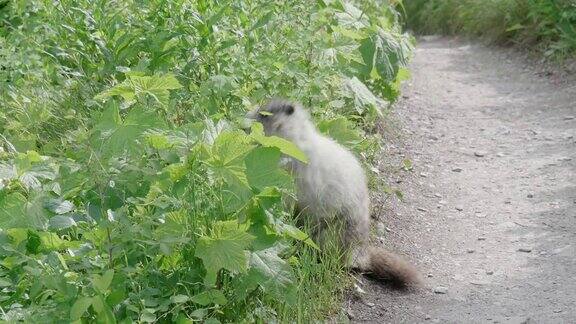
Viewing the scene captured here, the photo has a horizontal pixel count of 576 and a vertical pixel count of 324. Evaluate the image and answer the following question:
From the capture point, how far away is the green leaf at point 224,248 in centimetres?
346

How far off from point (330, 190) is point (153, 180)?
1412mm

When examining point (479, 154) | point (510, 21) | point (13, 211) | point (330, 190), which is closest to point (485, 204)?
point (479, 154)

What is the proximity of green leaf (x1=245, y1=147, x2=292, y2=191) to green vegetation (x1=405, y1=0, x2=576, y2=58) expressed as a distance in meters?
6.47

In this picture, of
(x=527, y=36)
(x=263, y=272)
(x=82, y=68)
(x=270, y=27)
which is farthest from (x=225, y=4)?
(x=527, y=36)

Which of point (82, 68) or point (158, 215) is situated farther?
point (82, 68)

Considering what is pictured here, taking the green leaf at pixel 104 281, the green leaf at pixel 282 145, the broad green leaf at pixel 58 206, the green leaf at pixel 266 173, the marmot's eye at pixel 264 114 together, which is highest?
the green leaf at pixel 282 145

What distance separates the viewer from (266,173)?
3658 millimetres

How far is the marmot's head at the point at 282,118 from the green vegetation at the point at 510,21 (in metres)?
5.28

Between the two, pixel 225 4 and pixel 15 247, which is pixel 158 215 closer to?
pixel 15 247

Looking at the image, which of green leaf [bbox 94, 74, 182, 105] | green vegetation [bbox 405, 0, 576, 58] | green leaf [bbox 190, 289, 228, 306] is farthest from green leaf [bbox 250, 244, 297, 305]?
green vegetation [bbox 405, 0, 576, 58]

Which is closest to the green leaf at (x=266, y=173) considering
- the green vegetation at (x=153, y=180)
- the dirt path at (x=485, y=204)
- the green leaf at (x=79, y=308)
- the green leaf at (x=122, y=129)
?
the green vegetation at (x=153, y=180)

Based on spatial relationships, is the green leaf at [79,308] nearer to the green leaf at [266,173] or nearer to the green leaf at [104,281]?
the green leaf at [104,281]

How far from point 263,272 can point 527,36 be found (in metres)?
7.56

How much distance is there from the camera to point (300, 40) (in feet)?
17.7
